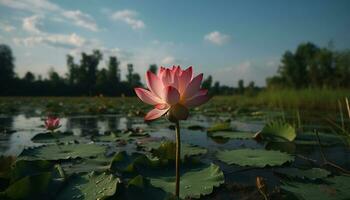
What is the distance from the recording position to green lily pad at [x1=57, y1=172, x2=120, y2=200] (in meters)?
1.24

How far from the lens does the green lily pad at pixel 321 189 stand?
1.42 meters

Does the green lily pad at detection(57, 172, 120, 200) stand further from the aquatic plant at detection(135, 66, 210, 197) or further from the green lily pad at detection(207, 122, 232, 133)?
the green lily pad at detection(207, 122, 232, 133)

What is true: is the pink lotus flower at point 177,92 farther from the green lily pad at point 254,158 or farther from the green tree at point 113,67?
the green tree at point 113,67

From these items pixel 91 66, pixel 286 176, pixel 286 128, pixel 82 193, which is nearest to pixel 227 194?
pixel 286 176

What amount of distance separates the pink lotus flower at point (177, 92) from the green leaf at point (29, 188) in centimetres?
60

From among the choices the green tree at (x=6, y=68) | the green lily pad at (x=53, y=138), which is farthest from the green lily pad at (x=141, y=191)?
the green tree at (x=6, y=68)

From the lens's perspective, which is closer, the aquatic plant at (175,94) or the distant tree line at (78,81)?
the aquatic plant at (175,94)

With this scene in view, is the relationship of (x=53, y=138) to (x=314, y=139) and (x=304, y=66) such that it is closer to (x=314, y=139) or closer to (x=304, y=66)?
(x=314, y=139)

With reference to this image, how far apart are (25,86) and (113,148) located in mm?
29947

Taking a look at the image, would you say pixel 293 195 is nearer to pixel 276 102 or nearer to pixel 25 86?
pixel 276 102

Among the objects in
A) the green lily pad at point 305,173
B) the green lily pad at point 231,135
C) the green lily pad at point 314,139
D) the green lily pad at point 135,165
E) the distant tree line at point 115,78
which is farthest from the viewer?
the distant tree line at point 115,78

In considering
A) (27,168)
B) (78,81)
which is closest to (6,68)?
(78,81)

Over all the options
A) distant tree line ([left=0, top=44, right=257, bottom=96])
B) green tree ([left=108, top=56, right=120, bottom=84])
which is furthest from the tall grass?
green tree ([left=108, top=56, right=120, bottom=84])

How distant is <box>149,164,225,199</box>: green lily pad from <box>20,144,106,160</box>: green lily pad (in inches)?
35.0
